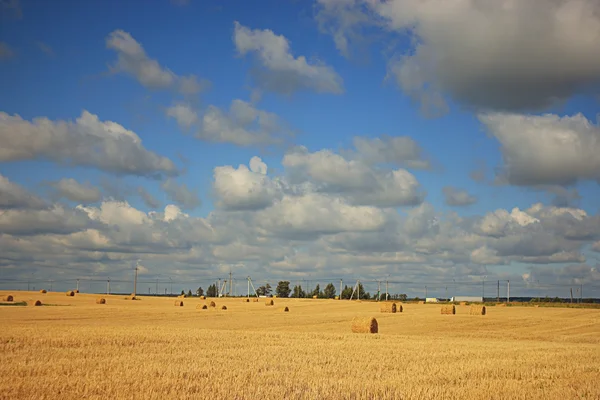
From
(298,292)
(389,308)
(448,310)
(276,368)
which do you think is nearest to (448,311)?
(448,310)

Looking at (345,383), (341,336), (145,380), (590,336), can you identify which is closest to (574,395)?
(345,383)

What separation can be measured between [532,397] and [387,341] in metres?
15.4

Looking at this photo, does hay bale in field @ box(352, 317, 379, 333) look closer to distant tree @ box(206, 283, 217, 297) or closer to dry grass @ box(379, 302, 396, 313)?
dry grass @ box(379, 302, 396, 313)

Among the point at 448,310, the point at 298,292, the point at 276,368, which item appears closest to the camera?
the point at 276,368

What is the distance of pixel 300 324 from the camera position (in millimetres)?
44219

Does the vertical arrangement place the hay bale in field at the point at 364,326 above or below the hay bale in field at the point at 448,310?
above

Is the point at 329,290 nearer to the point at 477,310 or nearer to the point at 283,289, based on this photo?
the point at 283,289

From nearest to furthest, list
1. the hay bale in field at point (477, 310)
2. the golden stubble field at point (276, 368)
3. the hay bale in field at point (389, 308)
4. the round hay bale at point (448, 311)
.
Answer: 1. the golden stubble field at point (276, 368)
2. the round hay bale at point (448, 311)
3. the hay bale in field at point (477, 310)
4. the hay bale in field at point (389, 308)

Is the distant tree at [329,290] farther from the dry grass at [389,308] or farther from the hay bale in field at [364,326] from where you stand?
the hay bale in field at [364,326]

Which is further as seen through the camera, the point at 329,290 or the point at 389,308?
the point at 329,290

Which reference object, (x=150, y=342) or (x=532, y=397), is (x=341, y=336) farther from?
(x=532, y=397)

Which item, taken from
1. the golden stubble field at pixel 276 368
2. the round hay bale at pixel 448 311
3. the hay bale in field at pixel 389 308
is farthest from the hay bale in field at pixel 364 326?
the hay bale in field at pixel 389 308

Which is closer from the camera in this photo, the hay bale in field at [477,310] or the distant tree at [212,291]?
the hay bale in field at [477,310]

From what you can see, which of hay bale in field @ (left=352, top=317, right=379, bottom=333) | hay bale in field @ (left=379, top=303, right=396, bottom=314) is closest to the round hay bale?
hay bale in field @ (left=379, top=303, right=396, bottom=314)
